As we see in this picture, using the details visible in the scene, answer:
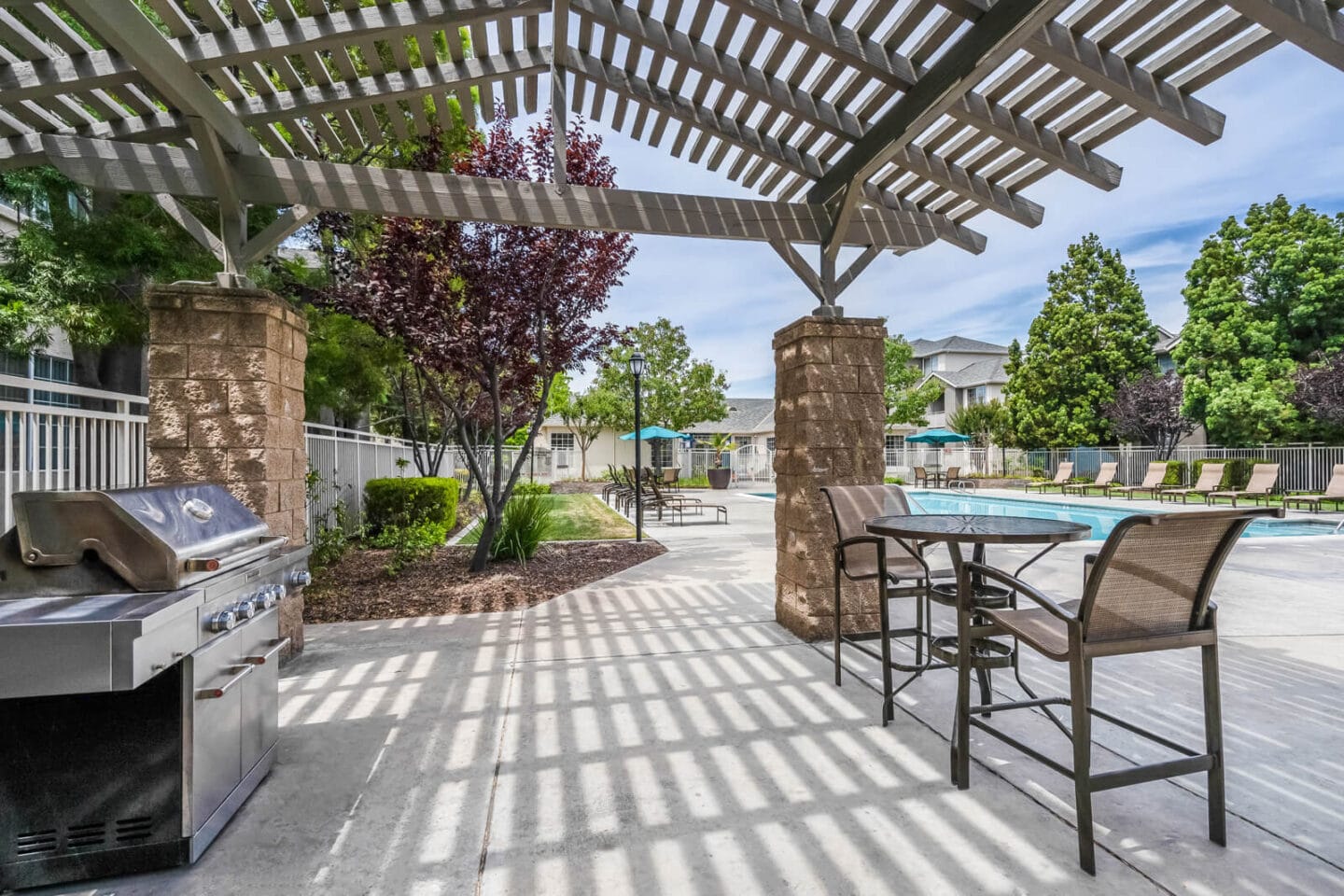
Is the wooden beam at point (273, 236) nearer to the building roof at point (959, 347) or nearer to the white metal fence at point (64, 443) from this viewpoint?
the white metal fence at point (64, 443)

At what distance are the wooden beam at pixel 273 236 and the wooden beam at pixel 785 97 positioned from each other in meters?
1.99

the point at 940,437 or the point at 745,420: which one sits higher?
the point at 745,420

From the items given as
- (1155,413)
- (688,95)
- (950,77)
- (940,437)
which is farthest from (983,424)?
(950,77)

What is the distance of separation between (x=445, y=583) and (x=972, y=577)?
468 cm

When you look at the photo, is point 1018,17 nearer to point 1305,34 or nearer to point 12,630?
point 1305,34

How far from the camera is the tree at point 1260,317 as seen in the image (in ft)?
61.4

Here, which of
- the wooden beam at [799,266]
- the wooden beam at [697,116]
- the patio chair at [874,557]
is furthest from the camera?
the wooden beam at [799,266]

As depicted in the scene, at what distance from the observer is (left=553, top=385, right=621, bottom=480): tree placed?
85.2 ft

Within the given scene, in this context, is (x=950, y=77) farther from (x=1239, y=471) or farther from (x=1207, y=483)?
(x=1239, y=471)

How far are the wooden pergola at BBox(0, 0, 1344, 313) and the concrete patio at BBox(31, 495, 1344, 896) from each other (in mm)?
2620

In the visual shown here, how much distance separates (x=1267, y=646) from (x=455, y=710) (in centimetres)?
485

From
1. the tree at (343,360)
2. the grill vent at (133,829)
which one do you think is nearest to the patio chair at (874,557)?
the grill vent at (133,829)

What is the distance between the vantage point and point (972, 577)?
266 centimetres

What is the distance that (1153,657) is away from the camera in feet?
12.1
